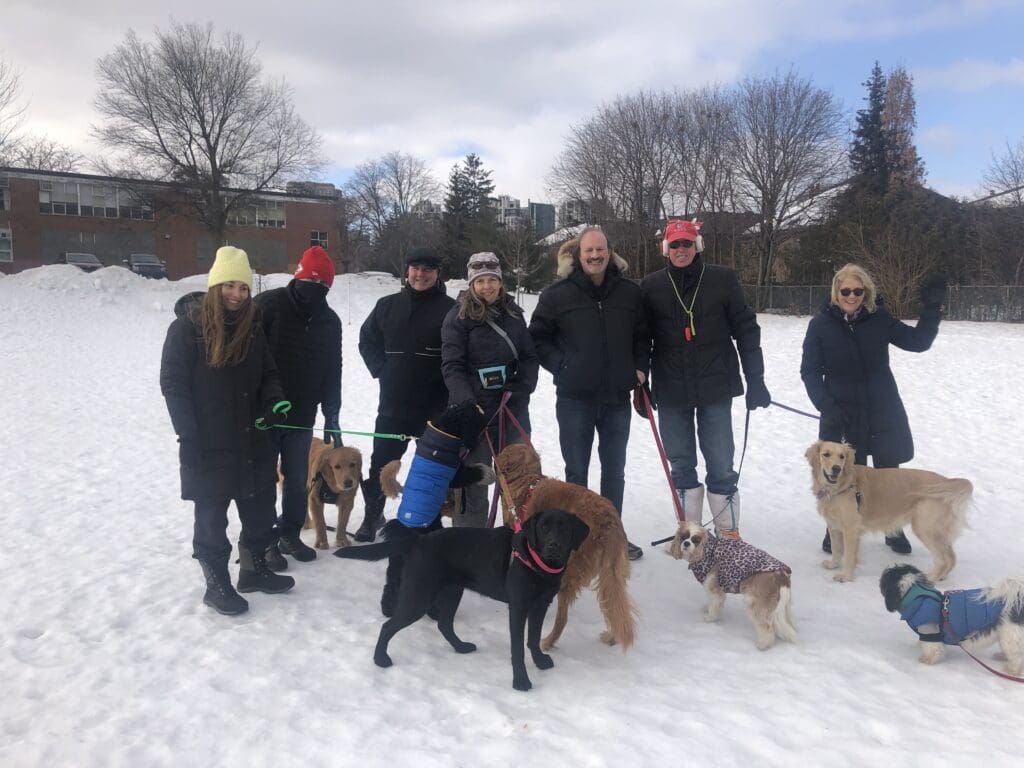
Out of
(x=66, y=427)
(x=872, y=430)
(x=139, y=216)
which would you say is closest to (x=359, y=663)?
(x=872, y=430)

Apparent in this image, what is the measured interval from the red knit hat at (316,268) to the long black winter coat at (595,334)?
1470mm

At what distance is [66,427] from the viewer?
9.00 m

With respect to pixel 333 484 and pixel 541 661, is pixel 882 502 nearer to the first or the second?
pixel 541 661

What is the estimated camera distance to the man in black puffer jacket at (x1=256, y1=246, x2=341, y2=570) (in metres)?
4.33

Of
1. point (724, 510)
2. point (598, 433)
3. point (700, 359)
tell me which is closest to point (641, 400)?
point (598, 433)

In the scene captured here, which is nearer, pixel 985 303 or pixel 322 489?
pixel 322 489

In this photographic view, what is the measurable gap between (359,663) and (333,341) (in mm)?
2233

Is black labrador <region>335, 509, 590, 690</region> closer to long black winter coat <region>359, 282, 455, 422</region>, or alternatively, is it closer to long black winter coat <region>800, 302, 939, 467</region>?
long black winter coat <region>359, 282, 455, 422</region>

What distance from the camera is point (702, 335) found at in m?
4.34

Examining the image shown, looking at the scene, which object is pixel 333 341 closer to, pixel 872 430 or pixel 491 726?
pixel 491 726

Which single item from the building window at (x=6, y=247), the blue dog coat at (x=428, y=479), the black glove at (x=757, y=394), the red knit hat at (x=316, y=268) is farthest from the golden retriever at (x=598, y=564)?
the building window at (x=6, y=247)

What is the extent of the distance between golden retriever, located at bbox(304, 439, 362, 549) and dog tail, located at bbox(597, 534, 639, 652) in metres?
2.11

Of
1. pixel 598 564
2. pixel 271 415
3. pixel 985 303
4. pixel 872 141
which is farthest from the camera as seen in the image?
pixel 872 141

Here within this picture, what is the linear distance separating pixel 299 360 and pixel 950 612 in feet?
13.0
